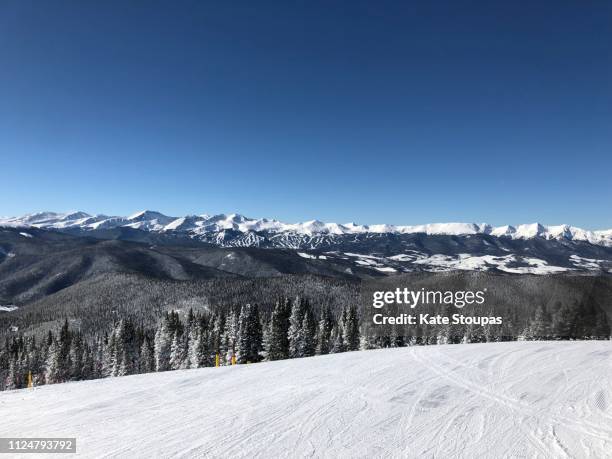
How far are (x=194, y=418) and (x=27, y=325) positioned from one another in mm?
218939

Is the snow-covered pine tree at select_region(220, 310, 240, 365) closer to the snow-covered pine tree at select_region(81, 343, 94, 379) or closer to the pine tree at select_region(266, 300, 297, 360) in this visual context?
the pine tree at select_region(266, 300, 297, 360)

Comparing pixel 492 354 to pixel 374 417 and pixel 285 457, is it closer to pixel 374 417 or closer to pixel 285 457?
pixel 374 417

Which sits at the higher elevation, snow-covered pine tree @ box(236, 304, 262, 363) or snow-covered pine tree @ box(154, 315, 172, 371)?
snow-covered pine tree @ box(236, 304, 262, 363)

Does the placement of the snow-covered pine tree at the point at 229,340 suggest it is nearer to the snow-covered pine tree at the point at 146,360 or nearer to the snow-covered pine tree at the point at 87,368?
the snow-covered pine tree at the point at 146,360

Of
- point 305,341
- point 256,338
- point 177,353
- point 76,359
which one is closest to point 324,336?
point 305,341


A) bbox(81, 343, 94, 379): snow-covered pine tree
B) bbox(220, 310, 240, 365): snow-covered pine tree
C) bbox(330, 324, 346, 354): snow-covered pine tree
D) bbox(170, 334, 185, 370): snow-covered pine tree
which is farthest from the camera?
bbox(81, 343, 94, 379): snow-covered pine tree

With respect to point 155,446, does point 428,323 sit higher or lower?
lower

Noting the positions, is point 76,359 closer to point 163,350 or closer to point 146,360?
point 146,360

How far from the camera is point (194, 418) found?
9.84m

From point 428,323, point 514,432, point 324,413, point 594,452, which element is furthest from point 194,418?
point 428,323

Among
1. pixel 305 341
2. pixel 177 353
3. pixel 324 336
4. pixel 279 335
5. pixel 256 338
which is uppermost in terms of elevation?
pixel 279 335

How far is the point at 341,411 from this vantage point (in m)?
10.2

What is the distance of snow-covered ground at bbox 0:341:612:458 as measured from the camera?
797 centimetres

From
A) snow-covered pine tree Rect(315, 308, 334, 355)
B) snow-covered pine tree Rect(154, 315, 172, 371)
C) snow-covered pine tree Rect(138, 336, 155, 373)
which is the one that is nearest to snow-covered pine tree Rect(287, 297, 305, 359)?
snow-covered pine tree Rect(315, 308, 334, 355)
